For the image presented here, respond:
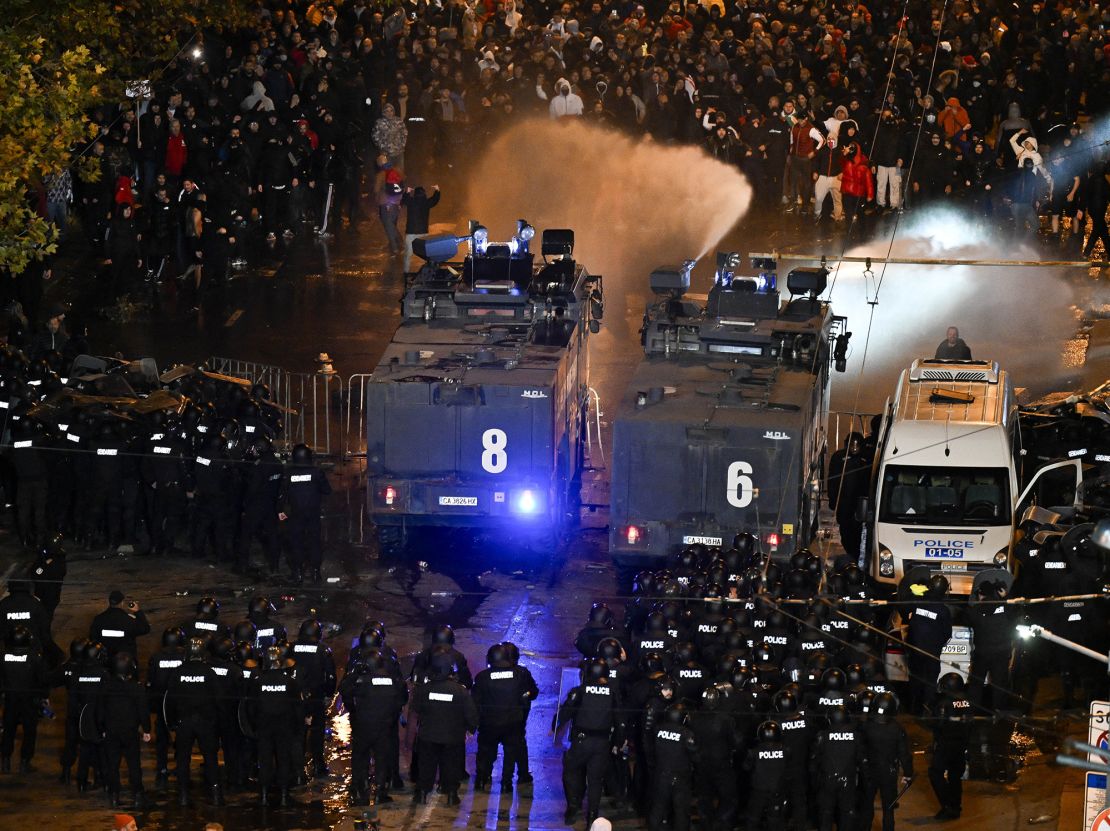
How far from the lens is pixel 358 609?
22.0 metres

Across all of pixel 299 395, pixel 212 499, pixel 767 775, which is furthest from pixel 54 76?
pixel 767 775

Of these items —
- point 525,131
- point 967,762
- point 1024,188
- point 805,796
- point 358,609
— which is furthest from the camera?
point 525,131

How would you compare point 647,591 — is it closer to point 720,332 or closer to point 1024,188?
point 720,332

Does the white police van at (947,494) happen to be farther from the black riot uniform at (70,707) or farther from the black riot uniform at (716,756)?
the black riot uniform at (70,707)

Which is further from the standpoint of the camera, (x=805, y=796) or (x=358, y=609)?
(x=358, y=609)

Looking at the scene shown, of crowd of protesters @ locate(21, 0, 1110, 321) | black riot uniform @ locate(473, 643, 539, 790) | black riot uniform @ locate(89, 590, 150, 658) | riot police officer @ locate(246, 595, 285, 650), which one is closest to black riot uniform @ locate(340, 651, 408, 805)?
black riot uniform @ locate(473, 643, 539, 790)

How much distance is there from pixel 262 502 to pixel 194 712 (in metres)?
5.25

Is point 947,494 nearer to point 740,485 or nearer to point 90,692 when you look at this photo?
point 740,485

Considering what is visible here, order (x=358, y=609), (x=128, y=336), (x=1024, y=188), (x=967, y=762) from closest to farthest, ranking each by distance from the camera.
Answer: (x=967, y=762) → (x=358, y=609) → (x=128, y=336) → (x=1024, y=188)

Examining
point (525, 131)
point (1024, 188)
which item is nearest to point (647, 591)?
point (1024, 188)

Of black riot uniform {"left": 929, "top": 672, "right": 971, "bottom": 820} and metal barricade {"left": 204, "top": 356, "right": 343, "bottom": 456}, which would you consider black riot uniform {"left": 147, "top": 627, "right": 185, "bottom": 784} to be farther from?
metal barricade {"left": 204, "top": 356, "right": 343, "bottom": 456}

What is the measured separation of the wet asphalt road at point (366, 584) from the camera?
1752cm

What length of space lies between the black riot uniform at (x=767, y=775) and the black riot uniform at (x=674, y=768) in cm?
48

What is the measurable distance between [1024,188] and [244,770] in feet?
69.2
